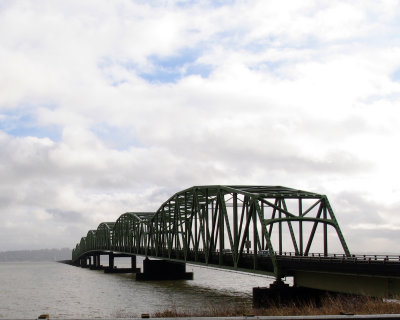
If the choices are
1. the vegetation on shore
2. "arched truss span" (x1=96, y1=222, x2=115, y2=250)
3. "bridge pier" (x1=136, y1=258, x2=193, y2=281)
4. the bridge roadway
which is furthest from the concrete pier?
"arched truss span" (x1=96, y1=222, x2=115, y2=250)

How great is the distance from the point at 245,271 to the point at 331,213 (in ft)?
40.0

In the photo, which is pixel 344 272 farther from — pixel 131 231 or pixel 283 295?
pixel 131 231

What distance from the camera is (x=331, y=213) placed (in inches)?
2419

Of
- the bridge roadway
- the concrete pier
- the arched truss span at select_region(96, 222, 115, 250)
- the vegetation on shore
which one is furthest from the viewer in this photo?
the arched truss span at select_region(96, 222, 115, 250)

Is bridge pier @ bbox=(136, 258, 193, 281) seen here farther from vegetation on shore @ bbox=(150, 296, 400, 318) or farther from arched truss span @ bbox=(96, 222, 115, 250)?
vegetation on shore @ bbox=(150, 296, 400, 318)

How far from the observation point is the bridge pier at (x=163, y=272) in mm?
104812

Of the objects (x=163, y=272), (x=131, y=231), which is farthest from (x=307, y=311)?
(x=131, y=231)

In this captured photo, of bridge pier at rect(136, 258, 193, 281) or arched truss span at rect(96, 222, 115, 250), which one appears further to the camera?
arched truss span at rect(96, 222, 115, 250)

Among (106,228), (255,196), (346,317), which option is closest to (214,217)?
(255,196)

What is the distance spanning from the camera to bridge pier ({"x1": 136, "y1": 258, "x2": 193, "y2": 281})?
104812 millimetres

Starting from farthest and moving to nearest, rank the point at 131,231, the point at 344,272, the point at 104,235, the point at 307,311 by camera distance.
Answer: the point at 104,235
the point at 131,231
the point at 344,272
the point at 307,311

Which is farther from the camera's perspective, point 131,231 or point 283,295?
point 131,231

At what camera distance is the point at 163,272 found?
10581cm

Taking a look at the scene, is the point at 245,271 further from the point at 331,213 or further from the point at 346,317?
the point at 346,317
